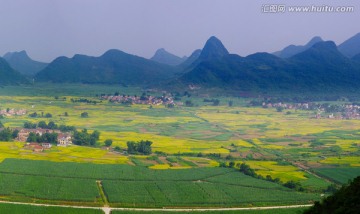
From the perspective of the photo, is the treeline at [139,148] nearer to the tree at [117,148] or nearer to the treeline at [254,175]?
the tree at [117,148]

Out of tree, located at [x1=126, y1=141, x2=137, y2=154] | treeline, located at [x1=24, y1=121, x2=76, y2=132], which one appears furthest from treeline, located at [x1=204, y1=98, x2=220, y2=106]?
tree, located at [x1=126, y1=141, x2=137, y2=154]

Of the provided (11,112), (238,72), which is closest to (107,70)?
(238,72)

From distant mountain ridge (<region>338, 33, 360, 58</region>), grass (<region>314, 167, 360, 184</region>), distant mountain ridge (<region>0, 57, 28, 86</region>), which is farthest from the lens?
distant mountain ridge (<region>338, 33, 360, 58</region>)

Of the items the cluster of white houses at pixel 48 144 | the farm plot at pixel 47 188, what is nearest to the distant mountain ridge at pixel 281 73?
the cluster of white houses at pixel 48 144

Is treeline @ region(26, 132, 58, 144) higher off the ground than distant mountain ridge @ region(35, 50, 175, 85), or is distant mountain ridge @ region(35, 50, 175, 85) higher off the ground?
distant mountain ridge @ region(35, 50, 175, 85)

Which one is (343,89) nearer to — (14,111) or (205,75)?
(205,75)

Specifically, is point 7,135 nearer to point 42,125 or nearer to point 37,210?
point 42,125

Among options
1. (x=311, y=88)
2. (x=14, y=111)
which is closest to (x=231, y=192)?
(x=14, y=111)

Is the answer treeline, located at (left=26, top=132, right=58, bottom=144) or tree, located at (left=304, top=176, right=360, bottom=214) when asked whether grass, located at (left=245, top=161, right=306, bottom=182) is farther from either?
treeline, located at (left=26, top=132, right=58, bottom=144)
